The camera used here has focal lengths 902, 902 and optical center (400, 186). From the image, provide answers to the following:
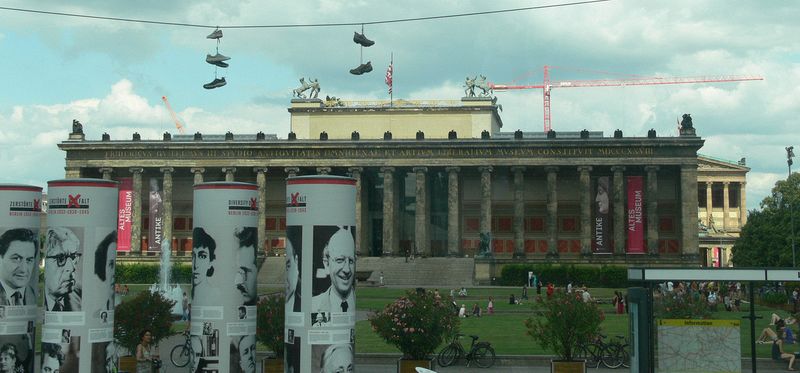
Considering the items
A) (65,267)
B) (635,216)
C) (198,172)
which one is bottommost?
(65,267)

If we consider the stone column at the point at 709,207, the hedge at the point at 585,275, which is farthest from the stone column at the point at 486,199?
the stone column at the point at 709,207

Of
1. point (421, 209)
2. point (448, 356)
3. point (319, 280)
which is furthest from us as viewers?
point (421, 209)

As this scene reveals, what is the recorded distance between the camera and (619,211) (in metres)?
80.6

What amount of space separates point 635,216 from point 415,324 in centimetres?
5666

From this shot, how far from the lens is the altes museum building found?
7988 centimetres

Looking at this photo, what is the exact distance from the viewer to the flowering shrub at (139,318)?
24125mm

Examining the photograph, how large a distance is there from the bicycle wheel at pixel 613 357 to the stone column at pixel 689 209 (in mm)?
55388

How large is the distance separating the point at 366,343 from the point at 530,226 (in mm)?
53698

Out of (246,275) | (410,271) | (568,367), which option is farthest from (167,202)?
(246,275)

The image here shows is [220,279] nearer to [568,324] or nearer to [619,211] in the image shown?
[568,324]

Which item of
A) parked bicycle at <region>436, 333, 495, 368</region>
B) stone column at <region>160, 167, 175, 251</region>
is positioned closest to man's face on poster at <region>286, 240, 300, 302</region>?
parked bicycle at <region>436, 333, 495, 368</region>

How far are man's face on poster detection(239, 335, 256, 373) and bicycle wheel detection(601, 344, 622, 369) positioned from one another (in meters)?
11.7

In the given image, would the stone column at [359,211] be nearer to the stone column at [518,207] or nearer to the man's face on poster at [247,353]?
the stone column at [518,207]

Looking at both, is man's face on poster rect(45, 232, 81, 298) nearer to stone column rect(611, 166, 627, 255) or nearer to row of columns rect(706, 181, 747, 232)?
stone column rect(611, 166, 627, 255)
